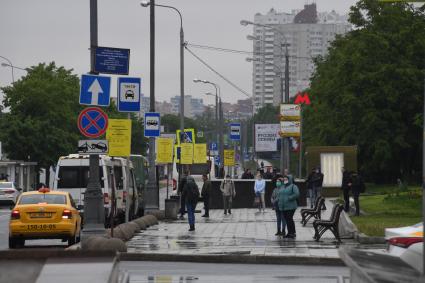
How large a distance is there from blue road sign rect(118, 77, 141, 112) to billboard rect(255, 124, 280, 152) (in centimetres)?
5639

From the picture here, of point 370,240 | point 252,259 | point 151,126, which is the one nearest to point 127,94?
point 370,240

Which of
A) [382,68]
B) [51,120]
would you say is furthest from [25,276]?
[51,120]

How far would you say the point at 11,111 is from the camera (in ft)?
330

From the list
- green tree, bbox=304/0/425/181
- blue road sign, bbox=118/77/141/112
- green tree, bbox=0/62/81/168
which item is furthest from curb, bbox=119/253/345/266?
green tree, bbox=0/62/81/168

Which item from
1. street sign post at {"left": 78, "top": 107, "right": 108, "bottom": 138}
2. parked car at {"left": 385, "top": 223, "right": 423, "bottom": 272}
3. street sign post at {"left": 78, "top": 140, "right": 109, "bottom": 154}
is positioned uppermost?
street sign post at {"left": 78, "top": 107, "right": 108, "bottom": 138}

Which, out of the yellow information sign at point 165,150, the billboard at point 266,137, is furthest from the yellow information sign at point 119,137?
the billboard at point 266,137

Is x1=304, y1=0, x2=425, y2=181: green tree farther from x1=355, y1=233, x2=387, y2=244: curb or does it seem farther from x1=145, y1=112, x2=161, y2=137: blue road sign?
x1=355, y1=233, x2=387, y2=244: curb

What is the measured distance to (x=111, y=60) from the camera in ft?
82.5

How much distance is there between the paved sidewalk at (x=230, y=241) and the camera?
24719mm

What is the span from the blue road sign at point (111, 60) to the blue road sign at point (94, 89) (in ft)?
1.16

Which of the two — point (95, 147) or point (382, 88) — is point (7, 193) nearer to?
point (382, 88)

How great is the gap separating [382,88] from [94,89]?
170 ft

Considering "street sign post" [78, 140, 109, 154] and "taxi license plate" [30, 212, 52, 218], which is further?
"taxi license plate" [30, 212, 52, 218]

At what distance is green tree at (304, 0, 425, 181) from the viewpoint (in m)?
74.6
